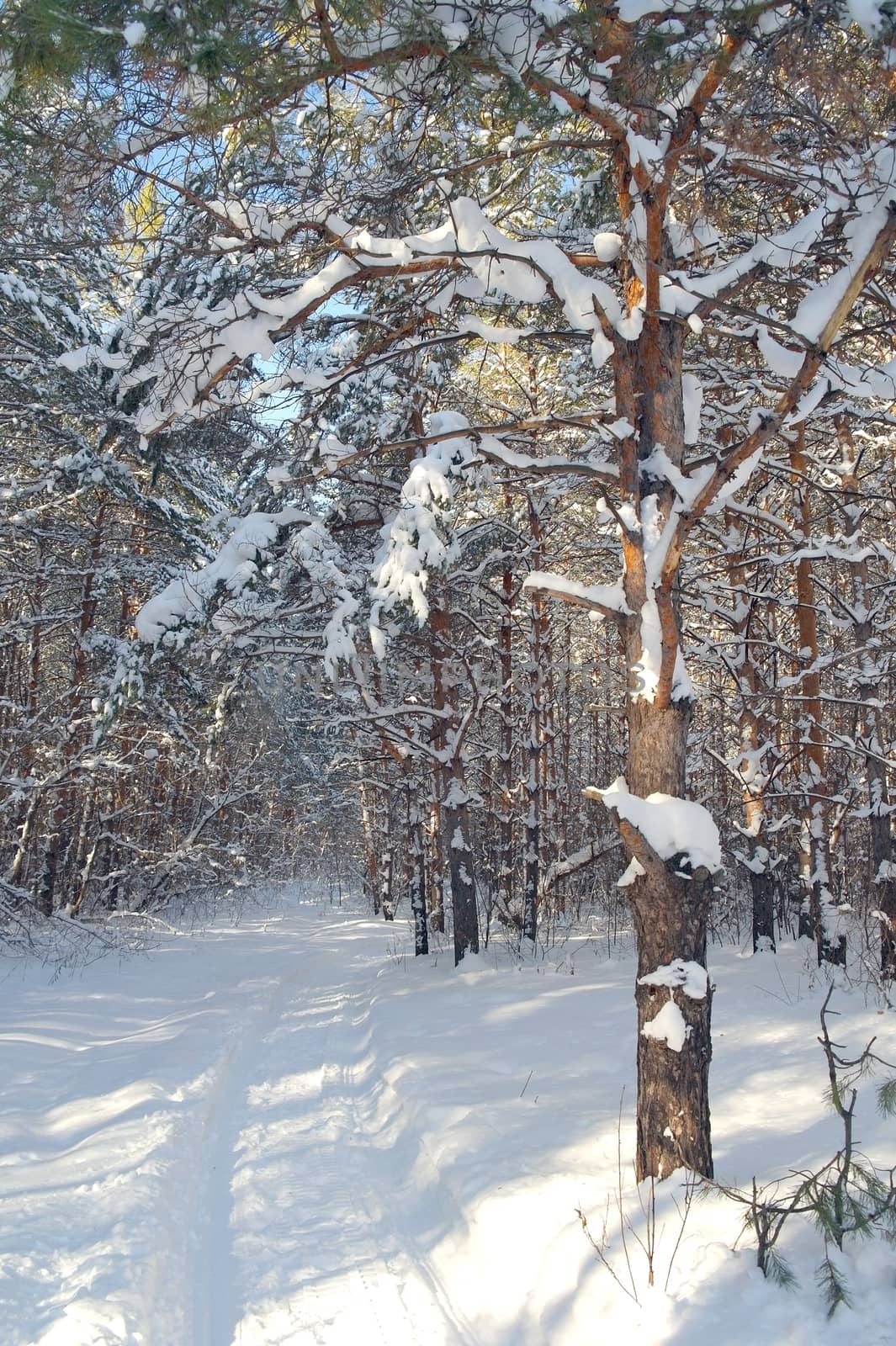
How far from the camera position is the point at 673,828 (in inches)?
170

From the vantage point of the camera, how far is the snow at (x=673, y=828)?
4293 millimetres

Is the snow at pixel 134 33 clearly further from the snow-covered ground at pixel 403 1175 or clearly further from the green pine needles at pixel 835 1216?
Answer: the snow-covered ground at pixel 403 1175

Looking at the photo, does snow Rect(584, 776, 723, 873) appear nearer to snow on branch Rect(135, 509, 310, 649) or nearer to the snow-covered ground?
the snow-covered ground

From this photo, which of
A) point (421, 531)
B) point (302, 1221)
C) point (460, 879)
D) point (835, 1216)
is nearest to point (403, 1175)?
point (302, 1221)

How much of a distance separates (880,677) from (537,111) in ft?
22.7

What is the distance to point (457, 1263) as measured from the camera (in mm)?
4281

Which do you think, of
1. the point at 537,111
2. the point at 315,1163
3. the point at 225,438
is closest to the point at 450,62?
the point at 537,111

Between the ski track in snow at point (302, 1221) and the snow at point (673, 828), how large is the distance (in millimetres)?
2372

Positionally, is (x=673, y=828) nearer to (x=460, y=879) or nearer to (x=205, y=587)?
(x=205, y=587)

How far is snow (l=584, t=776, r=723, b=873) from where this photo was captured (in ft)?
14.1

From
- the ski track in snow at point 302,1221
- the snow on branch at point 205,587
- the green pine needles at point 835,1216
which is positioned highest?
the snow on branch at point 205,587

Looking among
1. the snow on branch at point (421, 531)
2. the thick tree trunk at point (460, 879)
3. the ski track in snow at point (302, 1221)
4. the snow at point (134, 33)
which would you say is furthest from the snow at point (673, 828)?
the thick tree trunk at point (460, 879)

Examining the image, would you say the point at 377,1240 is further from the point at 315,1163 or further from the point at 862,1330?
the point at 862,1330

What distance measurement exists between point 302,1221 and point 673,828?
315 cm
